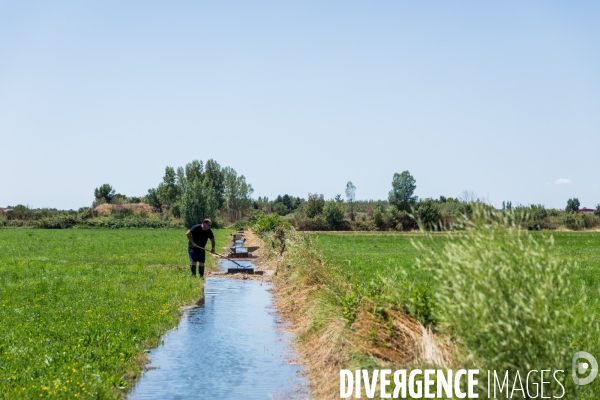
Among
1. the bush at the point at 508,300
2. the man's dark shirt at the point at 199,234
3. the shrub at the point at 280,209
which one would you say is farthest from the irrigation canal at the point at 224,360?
the shrub at the point at 280,209

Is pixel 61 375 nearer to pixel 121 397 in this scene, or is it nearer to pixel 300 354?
pixel 121 397

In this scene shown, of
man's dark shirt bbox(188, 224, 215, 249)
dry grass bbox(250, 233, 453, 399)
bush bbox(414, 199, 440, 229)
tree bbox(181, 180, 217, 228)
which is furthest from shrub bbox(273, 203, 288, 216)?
dry grass bbox(250, 233, 453, 399)

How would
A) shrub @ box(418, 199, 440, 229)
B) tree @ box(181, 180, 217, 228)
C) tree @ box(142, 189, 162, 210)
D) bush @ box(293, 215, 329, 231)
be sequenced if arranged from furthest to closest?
tree @ box(142, 189, 162, 210) < tree @ box(181, 180, 217, 228) < bush @ box(293, 215, 329, 231) < shrub @ box(418, 199, 440, 229)

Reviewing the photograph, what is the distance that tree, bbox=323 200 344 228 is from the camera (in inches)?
3728

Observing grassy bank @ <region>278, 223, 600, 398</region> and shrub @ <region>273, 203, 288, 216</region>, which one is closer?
grassy bank @ <region>278, 223, 600, 398</region>

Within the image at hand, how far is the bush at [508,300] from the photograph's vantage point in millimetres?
6090

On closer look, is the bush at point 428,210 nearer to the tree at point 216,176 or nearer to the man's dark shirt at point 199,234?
the tree at point 216,176

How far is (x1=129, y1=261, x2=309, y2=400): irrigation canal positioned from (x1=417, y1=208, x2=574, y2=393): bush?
12.5 ft

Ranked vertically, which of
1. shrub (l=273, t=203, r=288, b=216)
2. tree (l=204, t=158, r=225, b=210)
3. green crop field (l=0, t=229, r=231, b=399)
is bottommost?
green crop field (l=0, t=229, r=231, b=399)

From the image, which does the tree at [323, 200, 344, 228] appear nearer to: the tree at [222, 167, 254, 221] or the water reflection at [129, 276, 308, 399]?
the tree at [222, 167, 254, 221]

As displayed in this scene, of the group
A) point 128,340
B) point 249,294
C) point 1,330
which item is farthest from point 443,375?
point 249,294

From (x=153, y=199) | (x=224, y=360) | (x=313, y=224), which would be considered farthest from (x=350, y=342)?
(x=153, y=199)

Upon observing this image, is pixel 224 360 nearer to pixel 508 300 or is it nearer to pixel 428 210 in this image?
pixel 508 300

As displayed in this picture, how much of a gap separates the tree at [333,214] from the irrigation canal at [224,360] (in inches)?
3037
